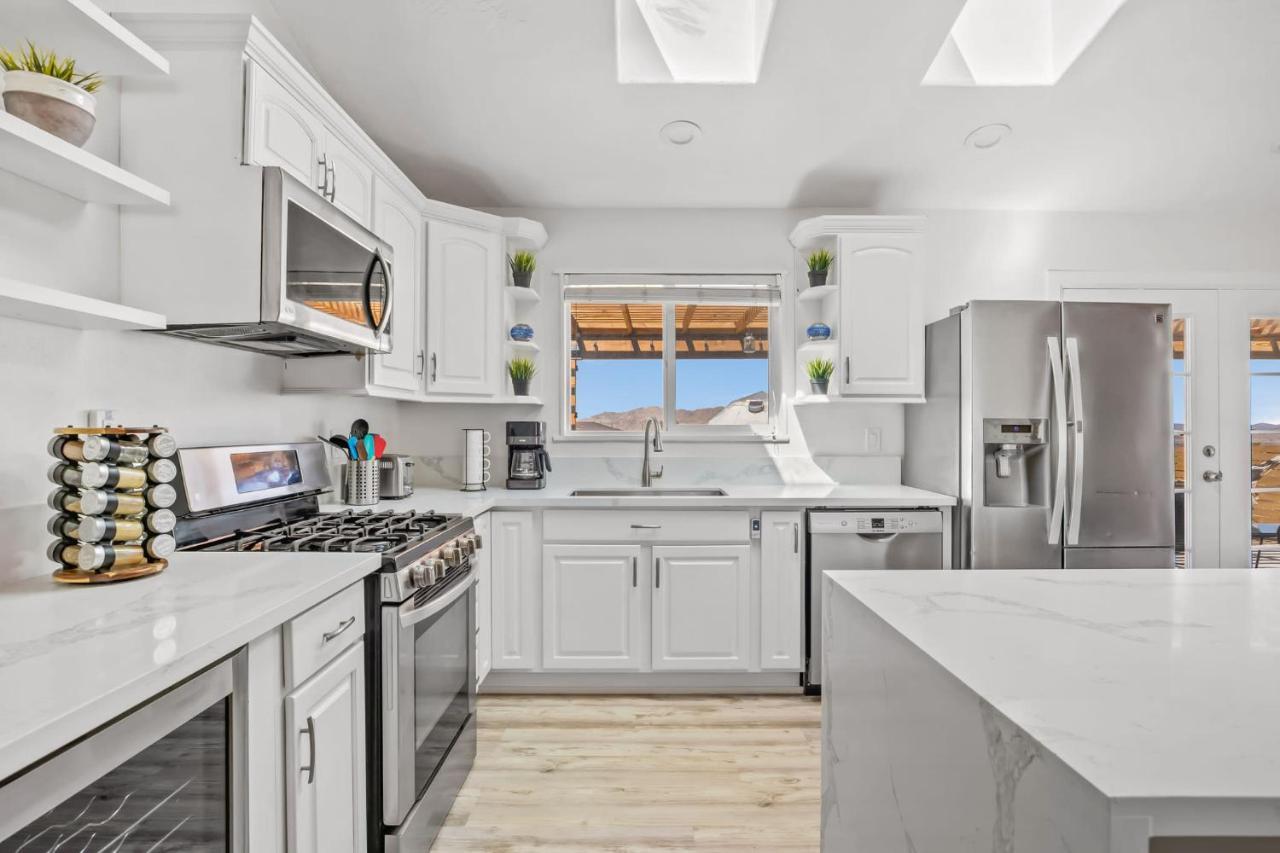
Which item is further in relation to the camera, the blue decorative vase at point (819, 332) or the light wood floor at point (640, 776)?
the blue decorative vase at point (819, 332)

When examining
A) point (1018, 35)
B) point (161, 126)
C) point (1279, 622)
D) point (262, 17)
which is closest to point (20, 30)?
point (161, 126)

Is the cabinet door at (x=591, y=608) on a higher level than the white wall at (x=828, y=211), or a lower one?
lower

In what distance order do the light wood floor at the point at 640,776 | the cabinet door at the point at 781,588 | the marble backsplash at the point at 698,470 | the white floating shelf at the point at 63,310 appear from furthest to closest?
1. the marble backsplash at the point at 698,470
2. the cabinet door at the point at 781,588
3. the light wood floor at the point at 640,776
4. the white floating shelf at the point at 63,310

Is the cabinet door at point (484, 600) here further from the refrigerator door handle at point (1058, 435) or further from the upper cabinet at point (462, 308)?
the refrigerator door handle at point (1058, 435)

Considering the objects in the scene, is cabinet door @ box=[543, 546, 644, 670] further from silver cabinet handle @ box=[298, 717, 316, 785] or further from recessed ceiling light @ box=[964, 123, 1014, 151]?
recessed ceiling light @ box=[964, 123, 1014, 151]

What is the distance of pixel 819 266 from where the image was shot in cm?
309

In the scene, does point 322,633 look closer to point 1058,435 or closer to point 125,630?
point 125,630

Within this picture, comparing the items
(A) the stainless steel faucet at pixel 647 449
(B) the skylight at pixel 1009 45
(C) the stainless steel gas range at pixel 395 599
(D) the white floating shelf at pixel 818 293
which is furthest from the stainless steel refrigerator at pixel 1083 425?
(C) the stainless steel gas range at pixel 395 599

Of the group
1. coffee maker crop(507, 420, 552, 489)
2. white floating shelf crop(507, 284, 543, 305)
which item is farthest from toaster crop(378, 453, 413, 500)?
white floating shelf crop(507, 284, 543, 305)

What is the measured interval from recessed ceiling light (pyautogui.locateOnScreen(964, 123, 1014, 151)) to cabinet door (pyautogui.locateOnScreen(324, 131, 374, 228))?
2.67m

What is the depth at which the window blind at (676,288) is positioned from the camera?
10.9 feet

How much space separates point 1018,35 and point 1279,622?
2.68 meters

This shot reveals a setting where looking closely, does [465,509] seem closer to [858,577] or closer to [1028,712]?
[858,577]

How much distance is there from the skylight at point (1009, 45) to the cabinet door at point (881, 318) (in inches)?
27.6
